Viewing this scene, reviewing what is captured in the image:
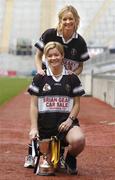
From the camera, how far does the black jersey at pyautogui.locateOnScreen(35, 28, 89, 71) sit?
6.77m

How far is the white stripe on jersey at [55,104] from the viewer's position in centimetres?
648

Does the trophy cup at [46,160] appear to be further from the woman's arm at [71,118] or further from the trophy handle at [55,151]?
the woman's arm at [71,118]

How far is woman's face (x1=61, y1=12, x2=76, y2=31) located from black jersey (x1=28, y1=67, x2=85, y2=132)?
534 mm

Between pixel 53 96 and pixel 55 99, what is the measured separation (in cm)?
4

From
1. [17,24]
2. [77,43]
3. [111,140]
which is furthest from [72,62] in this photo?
[17,24]

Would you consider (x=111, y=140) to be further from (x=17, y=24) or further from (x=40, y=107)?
(x=17, y=24)

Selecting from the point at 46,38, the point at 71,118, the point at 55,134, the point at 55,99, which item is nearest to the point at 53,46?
the point at 46,38

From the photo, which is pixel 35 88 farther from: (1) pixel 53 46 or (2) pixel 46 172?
(2) pixel 46 172

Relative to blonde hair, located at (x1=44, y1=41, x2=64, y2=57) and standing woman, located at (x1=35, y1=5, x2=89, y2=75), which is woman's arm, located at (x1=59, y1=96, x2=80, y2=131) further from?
blonde hair, located at (x1=44, y1=41, x2=64, y2=57)

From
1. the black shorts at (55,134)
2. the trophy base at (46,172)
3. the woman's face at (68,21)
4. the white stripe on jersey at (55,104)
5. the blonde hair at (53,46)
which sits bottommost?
the trophy base at (46,172)

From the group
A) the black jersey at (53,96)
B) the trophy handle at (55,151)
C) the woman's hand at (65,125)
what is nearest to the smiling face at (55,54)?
the black jersey at (53,96)

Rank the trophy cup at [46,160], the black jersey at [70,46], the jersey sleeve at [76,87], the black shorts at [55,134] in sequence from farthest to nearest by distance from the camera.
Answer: the black jersey at [70,46]
the jersey sleeve at [76,87]
the black shorts at [55,134]
the trophy cup at [46,160]

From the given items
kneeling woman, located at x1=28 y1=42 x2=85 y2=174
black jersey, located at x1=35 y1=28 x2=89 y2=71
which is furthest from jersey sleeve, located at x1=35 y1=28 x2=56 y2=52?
kneeling woman, located at x1=28 y1=42 x2=85 y2=174

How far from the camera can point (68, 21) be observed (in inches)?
257
